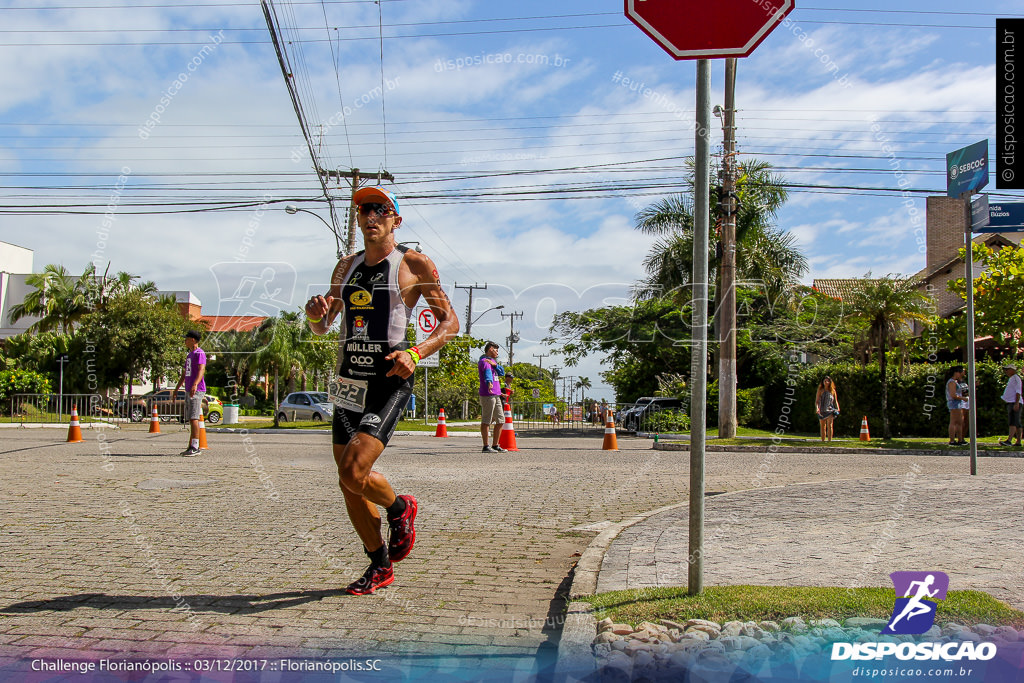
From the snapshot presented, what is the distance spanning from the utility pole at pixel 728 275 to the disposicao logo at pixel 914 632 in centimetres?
1613

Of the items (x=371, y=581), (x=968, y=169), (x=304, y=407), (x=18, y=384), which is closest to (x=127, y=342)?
(x=18, y=384)

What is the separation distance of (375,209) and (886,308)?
63.6ft

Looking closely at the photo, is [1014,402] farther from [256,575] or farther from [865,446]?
[256,575]

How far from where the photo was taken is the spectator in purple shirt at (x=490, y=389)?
13.2 metres

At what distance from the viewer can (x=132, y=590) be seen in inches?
169

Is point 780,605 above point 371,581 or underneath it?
above

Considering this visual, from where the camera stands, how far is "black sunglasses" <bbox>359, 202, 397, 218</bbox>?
4559mm

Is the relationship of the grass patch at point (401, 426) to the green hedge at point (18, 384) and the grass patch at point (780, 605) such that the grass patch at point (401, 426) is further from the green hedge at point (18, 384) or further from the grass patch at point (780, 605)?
the grass patch at point (780, 605)

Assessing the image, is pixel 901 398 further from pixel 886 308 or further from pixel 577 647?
pixel 577 647

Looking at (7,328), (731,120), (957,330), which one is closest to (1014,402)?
(957,330)

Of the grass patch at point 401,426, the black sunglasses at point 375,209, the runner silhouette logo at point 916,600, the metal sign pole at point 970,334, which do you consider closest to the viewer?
the runner silhouette logo at point 916,600

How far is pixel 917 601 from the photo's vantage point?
11.6 feet

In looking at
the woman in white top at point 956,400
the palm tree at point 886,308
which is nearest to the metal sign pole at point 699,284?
the woman in white top at point 956,400

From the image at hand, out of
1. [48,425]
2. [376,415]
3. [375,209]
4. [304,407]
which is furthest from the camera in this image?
[304,407]
